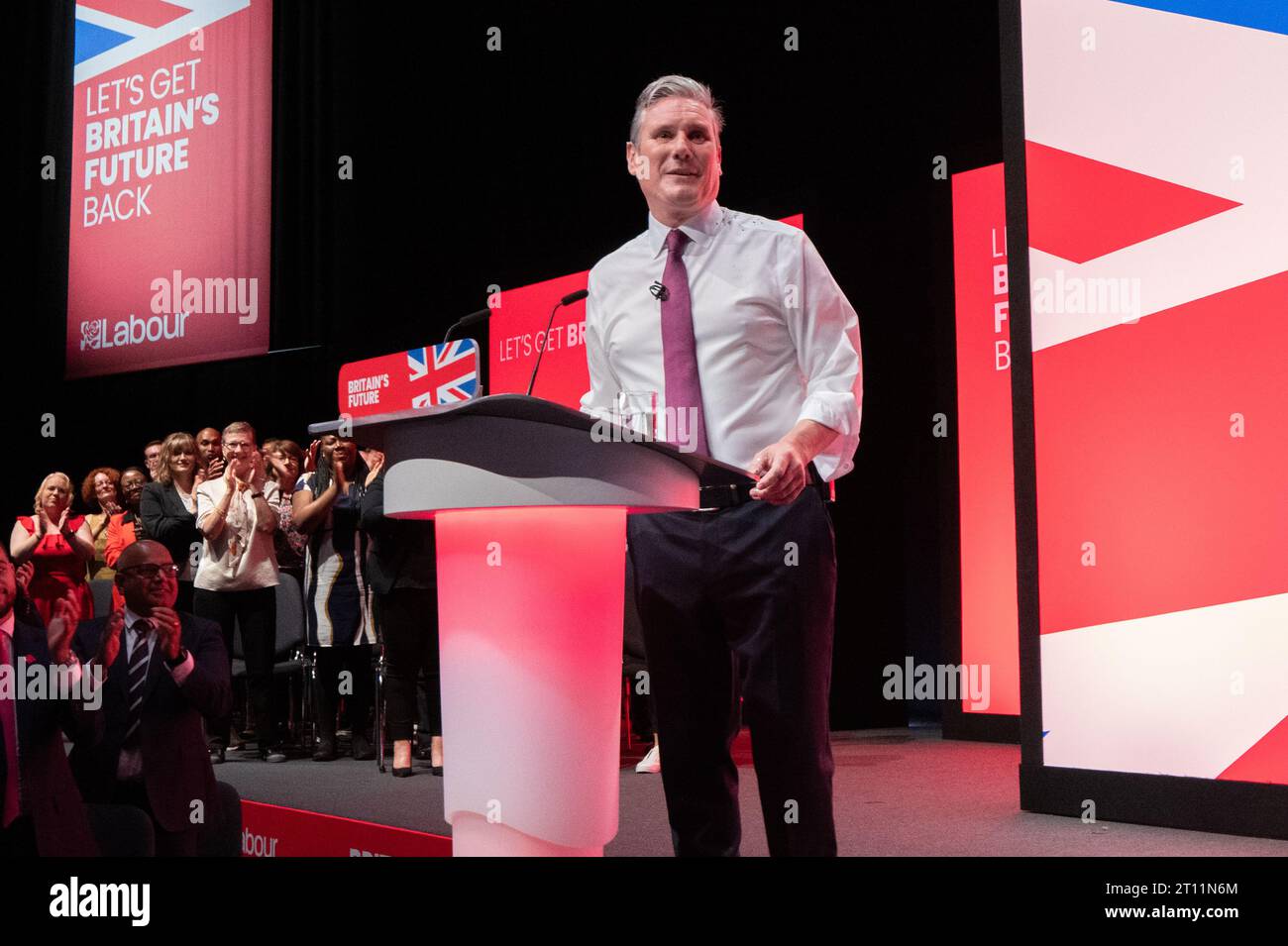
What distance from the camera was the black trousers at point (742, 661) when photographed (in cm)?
174

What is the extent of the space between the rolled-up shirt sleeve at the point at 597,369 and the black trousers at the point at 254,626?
3.77 meters

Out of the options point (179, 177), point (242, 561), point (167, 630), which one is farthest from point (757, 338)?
point (179, 177)

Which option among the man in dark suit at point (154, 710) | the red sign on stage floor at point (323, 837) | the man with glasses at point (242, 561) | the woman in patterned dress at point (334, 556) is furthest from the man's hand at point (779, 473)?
the man with glasses at point (242, 561)

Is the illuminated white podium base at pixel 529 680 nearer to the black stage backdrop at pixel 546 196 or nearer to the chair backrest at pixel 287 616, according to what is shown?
the chair backrest at pixel 287 616

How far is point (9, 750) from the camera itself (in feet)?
7.17

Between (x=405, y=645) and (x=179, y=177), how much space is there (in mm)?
3766

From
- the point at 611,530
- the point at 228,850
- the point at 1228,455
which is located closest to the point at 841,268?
the point at 1228,455

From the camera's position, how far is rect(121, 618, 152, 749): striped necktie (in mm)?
2463

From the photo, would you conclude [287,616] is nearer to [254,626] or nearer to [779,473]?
[254,626]

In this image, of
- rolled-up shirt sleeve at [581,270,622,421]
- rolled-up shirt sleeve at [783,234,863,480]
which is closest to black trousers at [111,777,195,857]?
rolled-up shirt sleeve at [581,270,622,421]

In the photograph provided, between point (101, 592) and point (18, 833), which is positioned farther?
point (101, 592)

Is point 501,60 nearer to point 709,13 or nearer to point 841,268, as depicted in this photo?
point 709,13

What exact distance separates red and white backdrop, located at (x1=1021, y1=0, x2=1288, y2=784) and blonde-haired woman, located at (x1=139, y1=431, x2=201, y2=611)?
3730 mm
